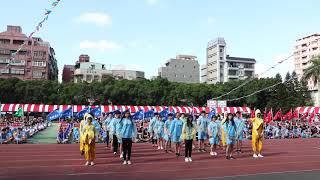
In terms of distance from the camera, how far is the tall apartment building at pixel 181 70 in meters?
131

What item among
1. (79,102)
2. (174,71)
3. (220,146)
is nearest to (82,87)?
(79,102)

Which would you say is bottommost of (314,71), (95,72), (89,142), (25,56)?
(89,142)

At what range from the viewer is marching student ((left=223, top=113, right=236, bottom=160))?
622 inches

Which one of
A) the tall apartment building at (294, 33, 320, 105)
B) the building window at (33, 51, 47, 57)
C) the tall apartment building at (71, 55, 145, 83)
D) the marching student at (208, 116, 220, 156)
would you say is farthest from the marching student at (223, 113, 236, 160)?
the tall apartment building at (294, 33, 320, 105)

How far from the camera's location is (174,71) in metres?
132

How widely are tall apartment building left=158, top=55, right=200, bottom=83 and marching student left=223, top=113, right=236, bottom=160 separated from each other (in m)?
112

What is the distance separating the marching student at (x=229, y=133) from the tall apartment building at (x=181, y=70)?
112 meters

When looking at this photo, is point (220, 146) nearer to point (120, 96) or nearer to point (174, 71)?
point (120, 96)

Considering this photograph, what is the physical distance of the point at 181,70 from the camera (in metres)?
133

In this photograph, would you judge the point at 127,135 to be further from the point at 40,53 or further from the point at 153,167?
the point at 40,53

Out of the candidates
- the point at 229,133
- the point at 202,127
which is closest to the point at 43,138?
the point at 202,127

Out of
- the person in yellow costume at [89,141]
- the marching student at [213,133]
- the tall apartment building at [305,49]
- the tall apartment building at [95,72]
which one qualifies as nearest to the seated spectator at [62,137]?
the marching student at [213,133]

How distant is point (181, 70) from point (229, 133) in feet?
385

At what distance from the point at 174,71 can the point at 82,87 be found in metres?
67.2
